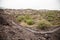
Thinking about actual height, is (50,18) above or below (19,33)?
above

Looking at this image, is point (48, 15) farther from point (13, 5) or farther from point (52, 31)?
point (13, 5)

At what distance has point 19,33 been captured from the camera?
1.83m

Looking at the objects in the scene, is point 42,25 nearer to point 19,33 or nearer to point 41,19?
point 41,19

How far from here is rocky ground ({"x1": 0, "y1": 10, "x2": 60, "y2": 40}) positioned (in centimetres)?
181

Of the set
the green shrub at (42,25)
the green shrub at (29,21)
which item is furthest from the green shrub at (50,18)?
the green shrub at (29,21)

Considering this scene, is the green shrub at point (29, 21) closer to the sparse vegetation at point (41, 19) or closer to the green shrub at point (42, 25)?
the sparse vegetation at point (41, 19)

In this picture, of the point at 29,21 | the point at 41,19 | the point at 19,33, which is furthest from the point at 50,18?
the point at 19,33

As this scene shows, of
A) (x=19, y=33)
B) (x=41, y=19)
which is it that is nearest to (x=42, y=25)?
(x=41, y=19)

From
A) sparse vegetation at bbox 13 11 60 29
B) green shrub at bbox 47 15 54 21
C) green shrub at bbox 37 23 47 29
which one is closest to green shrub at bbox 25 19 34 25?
sparse vegetation at bbox 13 11 60 29

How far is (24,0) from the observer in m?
1.94

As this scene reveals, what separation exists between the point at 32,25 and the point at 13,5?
0.40 m

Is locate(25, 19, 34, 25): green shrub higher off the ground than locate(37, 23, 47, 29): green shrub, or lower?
higher

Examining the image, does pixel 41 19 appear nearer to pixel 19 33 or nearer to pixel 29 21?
pixel 29 21

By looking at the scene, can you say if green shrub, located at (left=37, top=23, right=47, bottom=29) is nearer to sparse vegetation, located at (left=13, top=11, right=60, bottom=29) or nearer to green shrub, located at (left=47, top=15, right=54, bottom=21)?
sparse vegetation, located at (left=13, top=11, right=60, bottom=29)
